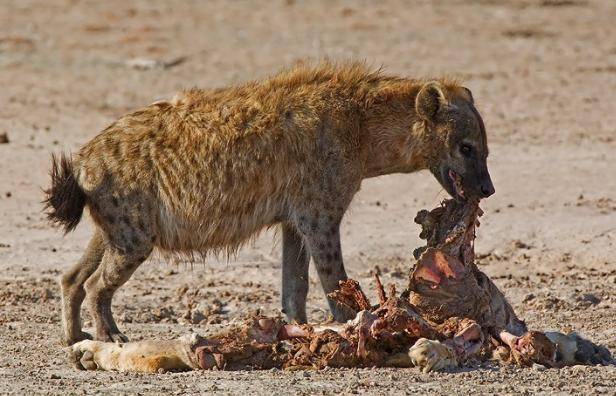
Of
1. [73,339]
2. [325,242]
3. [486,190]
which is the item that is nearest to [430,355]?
[325,242]

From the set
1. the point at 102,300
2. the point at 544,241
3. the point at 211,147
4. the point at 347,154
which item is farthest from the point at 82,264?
the point at 544,241

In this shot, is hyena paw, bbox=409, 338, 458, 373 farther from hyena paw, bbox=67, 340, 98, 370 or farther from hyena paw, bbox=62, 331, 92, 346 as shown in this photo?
hyena paw, bbox=62, 331, 92, 346

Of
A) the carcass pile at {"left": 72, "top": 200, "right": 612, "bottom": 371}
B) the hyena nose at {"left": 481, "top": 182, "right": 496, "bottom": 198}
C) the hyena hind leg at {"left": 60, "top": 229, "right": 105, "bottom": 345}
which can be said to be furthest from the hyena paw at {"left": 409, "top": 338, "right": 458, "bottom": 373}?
the hyena hind leg at {"left": 60, "top": 229, "right": 105, "bottom": 345}

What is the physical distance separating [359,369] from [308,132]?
146 centimetres

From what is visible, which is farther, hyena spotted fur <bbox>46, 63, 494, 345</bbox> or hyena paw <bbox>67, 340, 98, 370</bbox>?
hyena spotted fur <bbox>46, 63, 494, 345</bbox>

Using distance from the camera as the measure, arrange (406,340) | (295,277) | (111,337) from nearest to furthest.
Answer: (406,340) → (111,337) → (295,277)

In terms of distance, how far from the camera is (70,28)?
60.8 ft

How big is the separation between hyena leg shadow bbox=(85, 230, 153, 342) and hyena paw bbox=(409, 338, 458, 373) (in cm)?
164

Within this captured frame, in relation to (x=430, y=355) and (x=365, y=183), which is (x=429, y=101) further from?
(x=365, y=183)

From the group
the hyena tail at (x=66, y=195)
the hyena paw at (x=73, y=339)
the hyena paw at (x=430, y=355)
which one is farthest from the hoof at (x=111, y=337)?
the hyena paw at (x=430, y=355)

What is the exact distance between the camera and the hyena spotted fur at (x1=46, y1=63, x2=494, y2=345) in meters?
7.82

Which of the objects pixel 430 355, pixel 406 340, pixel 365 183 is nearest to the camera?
pixel 430 355

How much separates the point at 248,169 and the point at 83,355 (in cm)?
128

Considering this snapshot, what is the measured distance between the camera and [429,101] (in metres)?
8.06
